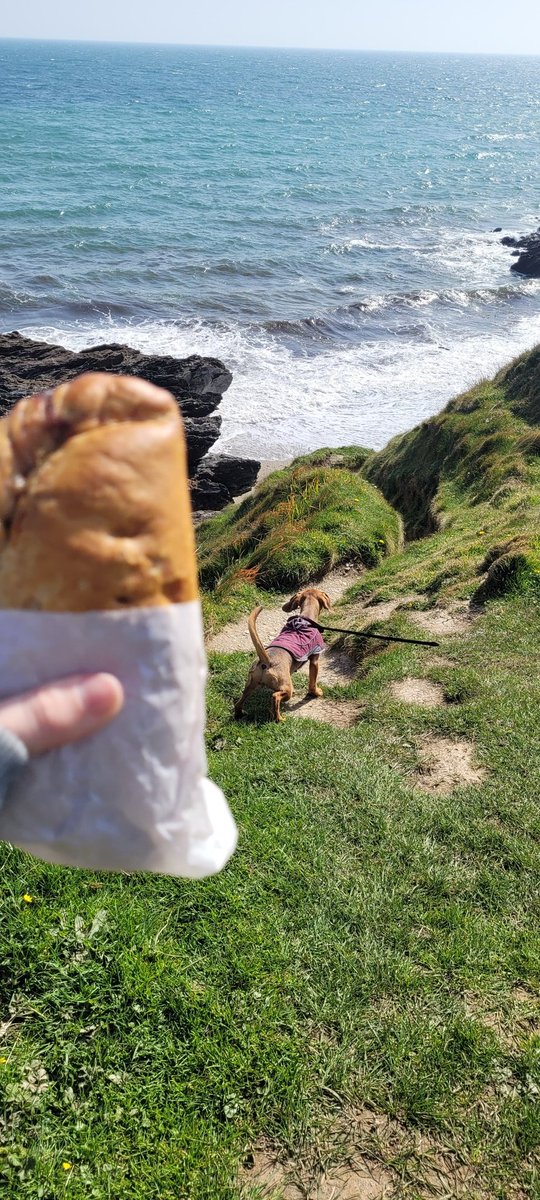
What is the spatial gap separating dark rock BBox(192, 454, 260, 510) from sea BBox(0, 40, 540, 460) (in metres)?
2.27

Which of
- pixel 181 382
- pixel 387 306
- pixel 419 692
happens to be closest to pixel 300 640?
pixel 419 692

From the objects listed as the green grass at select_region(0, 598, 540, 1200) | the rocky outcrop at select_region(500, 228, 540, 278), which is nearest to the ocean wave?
the rocky outcrop at select_region(500, 228, 540, 278)

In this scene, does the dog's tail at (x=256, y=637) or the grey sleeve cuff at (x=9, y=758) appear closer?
the grey sleeve cuff at (x=9, y=758)

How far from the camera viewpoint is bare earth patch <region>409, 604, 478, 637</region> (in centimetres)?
1033

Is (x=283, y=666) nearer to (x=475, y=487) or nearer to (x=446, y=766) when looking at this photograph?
(x=446, y=766)

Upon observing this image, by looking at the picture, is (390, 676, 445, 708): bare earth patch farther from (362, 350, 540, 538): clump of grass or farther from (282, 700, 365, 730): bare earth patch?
(362, 350, 540, 538): clump of grass

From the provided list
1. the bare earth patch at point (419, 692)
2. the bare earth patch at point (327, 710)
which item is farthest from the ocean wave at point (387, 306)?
the bare earth patch at point (419, 692)

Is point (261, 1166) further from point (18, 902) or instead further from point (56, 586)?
point (56, 586)

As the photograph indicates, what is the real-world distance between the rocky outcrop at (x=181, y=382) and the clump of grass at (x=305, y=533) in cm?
511

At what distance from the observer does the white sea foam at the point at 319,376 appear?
26375mm

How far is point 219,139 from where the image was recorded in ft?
278

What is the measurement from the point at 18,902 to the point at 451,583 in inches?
317

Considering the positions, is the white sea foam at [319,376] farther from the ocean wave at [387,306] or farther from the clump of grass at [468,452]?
the clump of grass at [468,452]

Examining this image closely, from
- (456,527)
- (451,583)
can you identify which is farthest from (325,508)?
(451,583)
